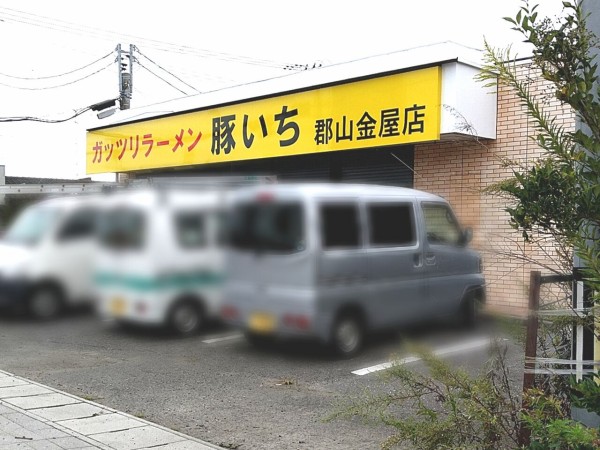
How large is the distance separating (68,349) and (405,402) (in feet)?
5.34

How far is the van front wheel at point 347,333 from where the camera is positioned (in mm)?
1877

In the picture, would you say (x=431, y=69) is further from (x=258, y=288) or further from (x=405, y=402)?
(x=405, y=402)

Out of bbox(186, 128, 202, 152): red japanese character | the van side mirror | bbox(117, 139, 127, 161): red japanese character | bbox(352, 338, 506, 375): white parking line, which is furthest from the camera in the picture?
bbox(117, 139, 127, 161): red japanese character

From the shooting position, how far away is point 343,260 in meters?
1.81

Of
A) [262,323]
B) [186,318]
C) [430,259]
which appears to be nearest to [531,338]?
[430,259]

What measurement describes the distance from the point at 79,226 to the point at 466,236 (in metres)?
1.14

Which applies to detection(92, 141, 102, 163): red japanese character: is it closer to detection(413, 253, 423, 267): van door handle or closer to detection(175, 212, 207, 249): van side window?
detection(175, 212, 207, 249): van side window

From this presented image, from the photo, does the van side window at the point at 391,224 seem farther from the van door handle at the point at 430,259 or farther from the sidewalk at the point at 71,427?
the sidewalk at the point at 71,427

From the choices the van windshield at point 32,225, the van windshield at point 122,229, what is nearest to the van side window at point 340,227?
the van windshield at point 122,229

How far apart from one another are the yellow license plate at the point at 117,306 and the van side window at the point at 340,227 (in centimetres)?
61

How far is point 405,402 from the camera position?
3037 mm

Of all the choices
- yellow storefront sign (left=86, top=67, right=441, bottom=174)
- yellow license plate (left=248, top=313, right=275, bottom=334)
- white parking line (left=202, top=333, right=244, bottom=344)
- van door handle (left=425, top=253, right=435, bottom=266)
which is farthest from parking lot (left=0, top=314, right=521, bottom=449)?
yellow storefront sign (left=86, top=67, right=441, bottom=174)

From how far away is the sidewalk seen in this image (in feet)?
12.4

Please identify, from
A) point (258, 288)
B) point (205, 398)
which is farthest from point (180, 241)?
point (205, 398)
